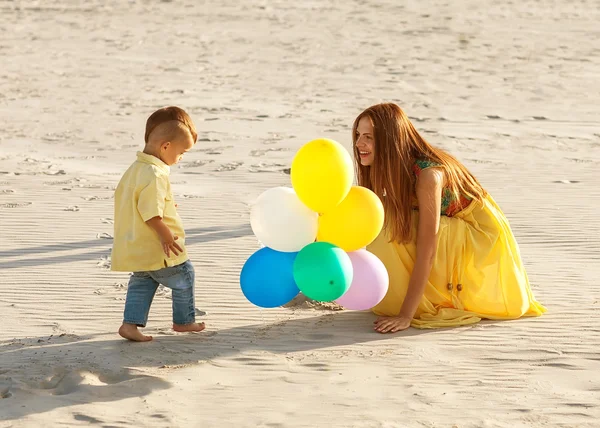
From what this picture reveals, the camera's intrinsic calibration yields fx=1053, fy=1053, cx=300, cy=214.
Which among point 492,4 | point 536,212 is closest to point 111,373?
point 536,212

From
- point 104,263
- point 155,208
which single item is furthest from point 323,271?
point 104,263

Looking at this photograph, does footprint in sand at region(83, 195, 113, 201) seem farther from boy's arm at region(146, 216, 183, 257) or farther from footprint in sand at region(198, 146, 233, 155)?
boy's arm at region(146, 216, 183, 257)

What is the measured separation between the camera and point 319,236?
5871mm

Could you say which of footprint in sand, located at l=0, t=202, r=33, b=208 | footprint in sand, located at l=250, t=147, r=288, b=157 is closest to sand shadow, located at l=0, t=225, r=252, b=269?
footprint in sand, located at l=0, t=202, r=33, b=208

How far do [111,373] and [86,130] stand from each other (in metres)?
8.54

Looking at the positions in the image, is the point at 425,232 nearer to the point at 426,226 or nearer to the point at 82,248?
the point at 426,226

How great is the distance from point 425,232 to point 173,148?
1548 mm

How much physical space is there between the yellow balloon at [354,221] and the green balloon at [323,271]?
0.10 m

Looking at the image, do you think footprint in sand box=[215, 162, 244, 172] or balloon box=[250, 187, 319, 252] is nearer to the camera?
balloon box=[250, 187, 319, 252]

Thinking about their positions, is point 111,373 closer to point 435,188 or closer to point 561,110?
point 435,188

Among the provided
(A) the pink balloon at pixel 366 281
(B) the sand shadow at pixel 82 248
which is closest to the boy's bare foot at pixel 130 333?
(A) the pink balloon at pixel 366 281

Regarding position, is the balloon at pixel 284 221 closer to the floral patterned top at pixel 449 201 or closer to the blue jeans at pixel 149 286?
the blue jeans at pixel 149 286

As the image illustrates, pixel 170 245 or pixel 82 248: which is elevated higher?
pixel 170 245

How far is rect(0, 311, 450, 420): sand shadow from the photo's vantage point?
5328 mm
